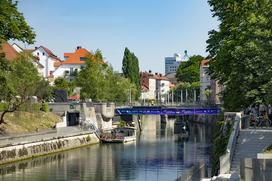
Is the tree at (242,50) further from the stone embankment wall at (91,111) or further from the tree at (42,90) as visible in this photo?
the stone embankment wall at (91,111)

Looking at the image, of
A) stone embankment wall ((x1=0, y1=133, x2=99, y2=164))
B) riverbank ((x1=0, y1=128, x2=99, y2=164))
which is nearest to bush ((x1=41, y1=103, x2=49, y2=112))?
riverbank ((x1=0, y1=128, x2=99, y2=164))

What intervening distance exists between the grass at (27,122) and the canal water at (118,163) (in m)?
5.77

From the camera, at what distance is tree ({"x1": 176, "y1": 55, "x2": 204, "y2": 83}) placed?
174 m

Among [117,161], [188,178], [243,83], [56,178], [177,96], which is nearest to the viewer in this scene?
[188,178]

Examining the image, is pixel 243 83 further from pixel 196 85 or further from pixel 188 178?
pixel 196 85

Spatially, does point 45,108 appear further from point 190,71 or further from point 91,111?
point 190,71

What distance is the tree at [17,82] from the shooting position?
4385 centimetres

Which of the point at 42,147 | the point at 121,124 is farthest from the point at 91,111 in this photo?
the point at 42,147

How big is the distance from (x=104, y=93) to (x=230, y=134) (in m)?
63.7

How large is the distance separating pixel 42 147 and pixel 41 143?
0.46 meters

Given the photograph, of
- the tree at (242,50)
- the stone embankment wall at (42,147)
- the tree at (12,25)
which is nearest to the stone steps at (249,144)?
the tree at (242,50)

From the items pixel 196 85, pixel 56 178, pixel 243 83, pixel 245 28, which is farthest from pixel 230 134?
pixel 196 85

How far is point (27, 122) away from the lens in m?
66.4

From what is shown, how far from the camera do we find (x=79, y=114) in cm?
8044
